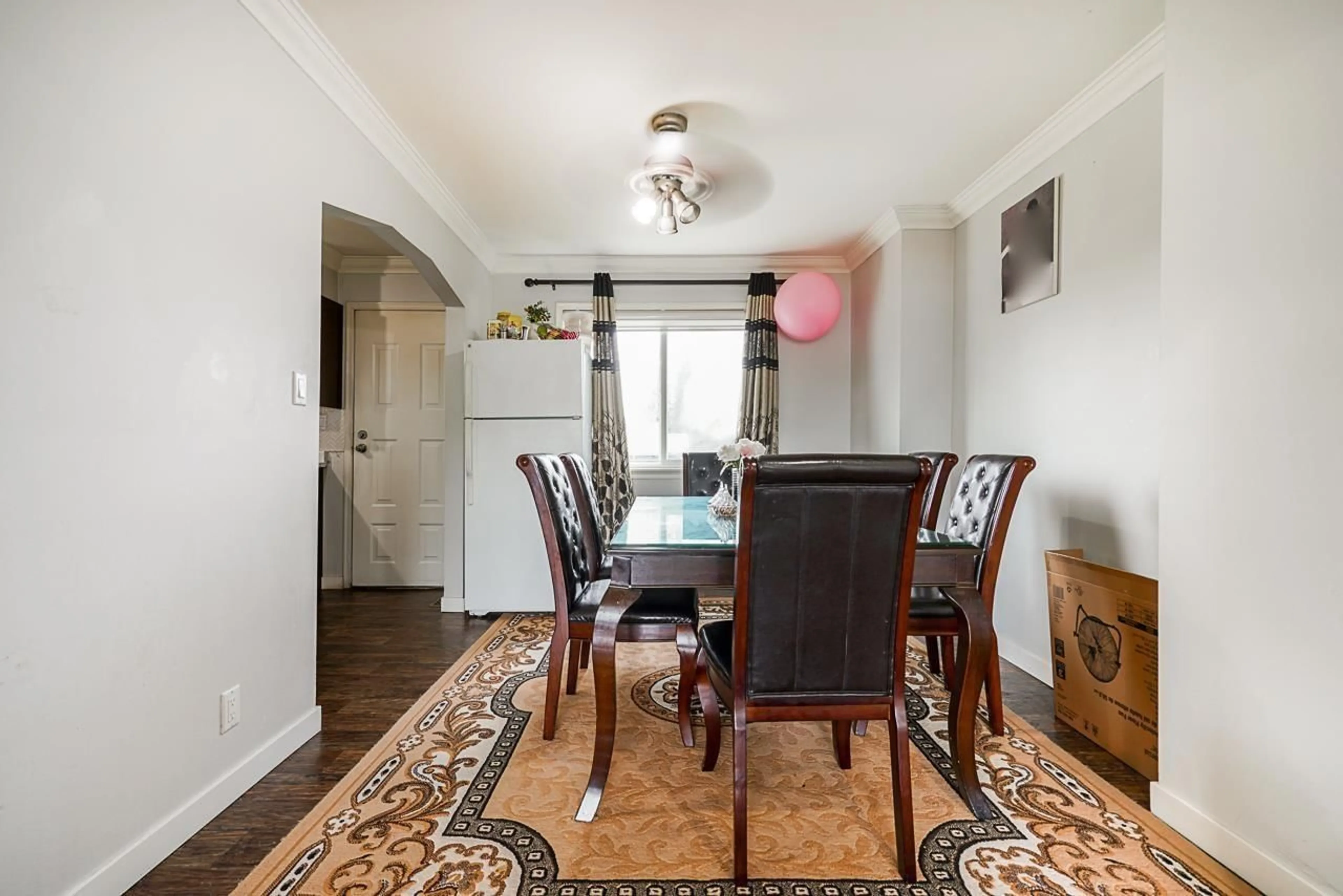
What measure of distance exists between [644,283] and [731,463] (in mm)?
2438

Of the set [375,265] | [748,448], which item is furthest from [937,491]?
[375,265]

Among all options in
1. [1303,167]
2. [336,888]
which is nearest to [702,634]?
[336,888]

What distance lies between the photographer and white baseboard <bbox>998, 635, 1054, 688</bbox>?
2617 millimetres

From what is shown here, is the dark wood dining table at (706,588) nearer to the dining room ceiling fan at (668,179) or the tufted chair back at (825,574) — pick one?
the tufted chair back at (825,574)

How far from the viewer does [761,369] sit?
4.33 metres

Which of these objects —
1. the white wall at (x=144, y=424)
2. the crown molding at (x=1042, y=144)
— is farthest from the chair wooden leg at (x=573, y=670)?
the crown molding at (x=1042, y=144)

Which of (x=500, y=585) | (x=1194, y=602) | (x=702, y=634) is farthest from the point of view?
(x=500, y=585)

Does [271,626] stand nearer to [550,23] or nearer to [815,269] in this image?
[550,23]

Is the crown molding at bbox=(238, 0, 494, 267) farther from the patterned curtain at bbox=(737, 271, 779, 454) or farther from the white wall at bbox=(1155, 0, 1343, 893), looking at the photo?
the white wall at bbox=(1155, 0, 1343, 893)

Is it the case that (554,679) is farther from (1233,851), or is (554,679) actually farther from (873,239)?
(873,239)

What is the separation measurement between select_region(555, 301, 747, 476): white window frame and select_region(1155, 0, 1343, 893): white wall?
3.02 m

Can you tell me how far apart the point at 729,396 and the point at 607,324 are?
1.07 meters

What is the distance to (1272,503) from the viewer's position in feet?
4.40

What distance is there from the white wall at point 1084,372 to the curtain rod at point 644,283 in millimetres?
1719
